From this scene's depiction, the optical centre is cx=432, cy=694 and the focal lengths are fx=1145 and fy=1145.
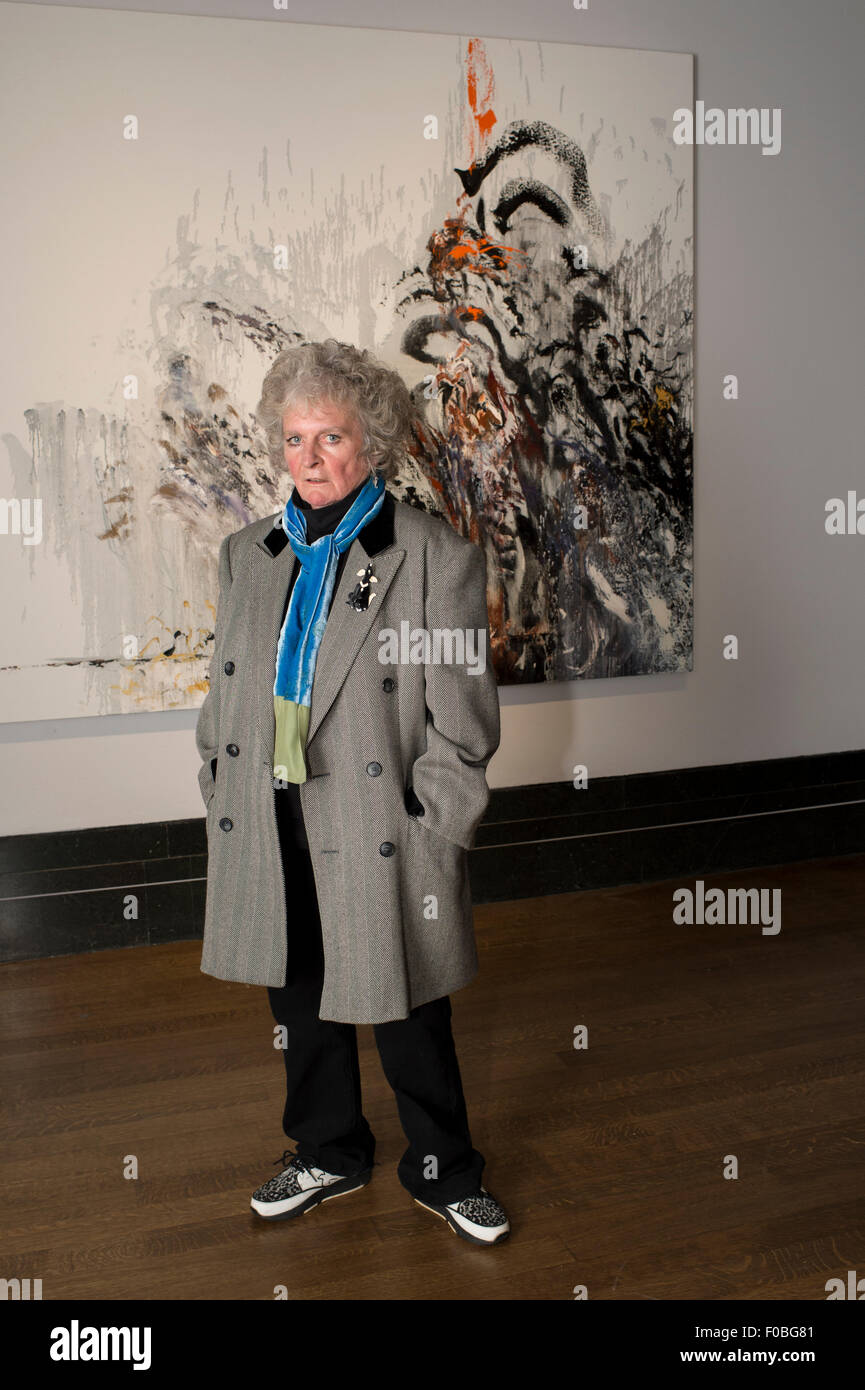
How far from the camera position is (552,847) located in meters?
4.64

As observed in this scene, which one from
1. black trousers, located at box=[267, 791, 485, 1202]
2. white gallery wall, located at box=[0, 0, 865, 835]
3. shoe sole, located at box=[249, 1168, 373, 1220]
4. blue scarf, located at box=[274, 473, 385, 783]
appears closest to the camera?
blue scarf, located at box=[274, 473, 385, 783]

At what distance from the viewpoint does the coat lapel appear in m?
2.33

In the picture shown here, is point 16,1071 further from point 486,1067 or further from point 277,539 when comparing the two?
point 277,539

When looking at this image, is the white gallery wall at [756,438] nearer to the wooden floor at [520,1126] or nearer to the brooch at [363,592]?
the wooden floor at [520,1126]

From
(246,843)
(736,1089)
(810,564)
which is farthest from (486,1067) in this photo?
(810,564)

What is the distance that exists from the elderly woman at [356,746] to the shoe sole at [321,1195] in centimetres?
27

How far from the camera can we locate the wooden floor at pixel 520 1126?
2402 mm

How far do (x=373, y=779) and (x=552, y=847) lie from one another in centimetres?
242

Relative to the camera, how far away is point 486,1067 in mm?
Answer: 3281

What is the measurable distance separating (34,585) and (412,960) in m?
2.28

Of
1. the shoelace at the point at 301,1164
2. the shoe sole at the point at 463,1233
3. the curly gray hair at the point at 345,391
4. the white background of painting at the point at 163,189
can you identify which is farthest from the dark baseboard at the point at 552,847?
the curly gray hair at the point at 345,391

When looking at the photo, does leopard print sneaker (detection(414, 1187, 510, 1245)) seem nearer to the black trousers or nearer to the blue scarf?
the black trousers

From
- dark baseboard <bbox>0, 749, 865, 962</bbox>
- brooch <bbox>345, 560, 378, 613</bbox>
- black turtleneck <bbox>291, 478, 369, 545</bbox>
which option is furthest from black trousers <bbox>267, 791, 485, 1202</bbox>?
dark baseboard <bbox>0, 749, 865, 962</bbox>

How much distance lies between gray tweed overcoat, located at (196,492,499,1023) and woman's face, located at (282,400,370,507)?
11cm
